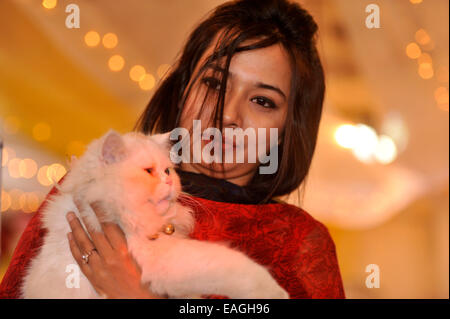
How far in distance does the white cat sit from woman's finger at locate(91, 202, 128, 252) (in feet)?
0.04

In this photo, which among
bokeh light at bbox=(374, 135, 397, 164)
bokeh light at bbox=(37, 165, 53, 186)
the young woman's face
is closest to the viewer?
the young woman's face

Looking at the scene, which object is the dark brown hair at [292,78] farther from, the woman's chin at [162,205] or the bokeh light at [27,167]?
the bokeh light at [27,167]

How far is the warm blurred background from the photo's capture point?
189 cm

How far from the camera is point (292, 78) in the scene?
1.26 metres

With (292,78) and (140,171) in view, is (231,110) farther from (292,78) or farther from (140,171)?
(140,171)

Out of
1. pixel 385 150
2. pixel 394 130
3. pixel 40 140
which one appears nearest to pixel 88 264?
pixel 40 140

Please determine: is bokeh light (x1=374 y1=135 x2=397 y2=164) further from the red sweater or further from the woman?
the red sweater

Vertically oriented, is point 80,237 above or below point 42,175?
above

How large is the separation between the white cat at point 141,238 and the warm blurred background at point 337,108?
2.05ft

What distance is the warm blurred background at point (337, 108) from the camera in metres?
1.89

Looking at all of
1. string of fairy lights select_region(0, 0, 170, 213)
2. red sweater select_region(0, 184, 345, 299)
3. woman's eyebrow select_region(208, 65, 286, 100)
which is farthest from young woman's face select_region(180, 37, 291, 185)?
string of fairy lights select_region(0, 0, 170, 213)

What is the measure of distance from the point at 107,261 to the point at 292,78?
2.71ft
